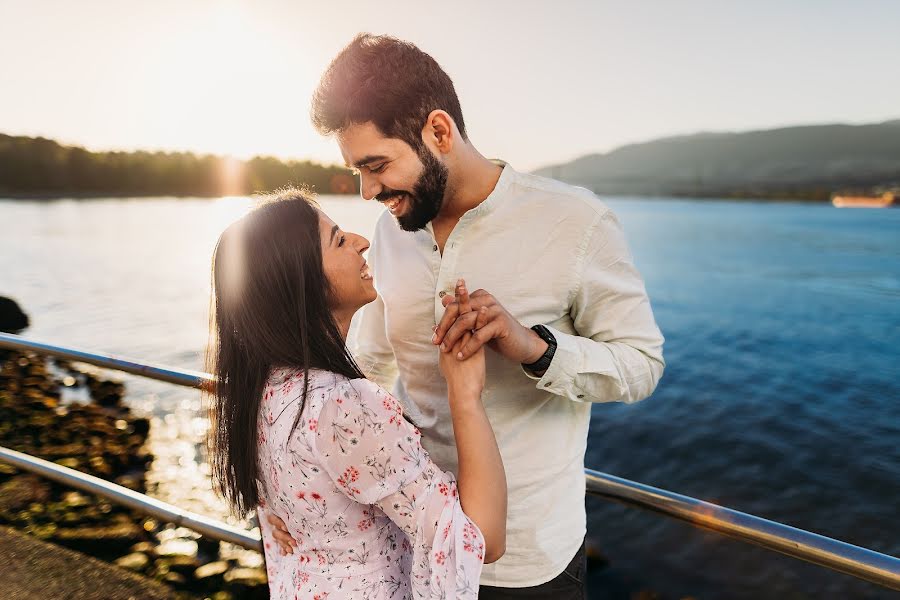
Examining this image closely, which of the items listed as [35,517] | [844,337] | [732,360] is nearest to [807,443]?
[732,360]

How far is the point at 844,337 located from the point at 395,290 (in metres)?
40.6

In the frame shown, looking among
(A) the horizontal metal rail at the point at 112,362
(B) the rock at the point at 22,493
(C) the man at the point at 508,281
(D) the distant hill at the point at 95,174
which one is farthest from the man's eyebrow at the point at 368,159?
(D) the distant hill at the point at 95,174

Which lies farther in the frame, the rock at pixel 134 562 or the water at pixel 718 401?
the water at pixel 718 401

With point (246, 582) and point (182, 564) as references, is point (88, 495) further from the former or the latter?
point (246, 582)

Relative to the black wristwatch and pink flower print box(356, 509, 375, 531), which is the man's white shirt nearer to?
the black wristwatch

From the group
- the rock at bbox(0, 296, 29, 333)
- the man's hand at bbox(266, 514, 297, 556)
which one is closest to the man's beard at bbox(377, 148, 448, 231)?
the man's hand at bbox(266, 514, 297, 556)

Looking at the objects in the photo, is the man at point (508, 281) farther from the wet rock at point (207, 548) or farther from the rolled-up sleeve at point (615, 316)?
the wet rock at point (207, 548)

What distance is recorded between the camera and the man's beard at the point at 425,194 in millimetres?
1722

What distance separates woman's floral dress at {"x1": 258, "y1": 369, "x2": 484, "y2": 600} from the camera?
3.89 feet

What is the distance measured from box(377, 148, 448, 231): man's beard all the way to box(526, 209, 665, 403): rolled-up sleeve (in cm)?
45

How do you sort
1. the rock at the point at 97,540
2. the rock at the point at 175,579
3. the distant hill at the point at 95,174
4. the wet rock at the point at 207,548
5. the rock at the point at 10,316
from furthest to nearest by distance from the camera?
the distant hill at the point at 95,174, the rock at the point at 10,316, the wet rock at the point at 207,548, the rock at the point at 175,579, the rock at the point at 97,540

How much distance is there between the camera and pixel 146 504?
2.54m

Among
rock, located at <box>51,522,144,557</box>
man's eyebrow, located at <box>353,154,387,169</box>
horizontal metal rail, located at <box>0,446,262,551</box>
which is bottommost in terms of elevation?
rock, located at <box>51,522,144,557</box>

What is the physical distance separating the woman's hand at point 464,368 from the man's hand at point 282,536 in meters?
0.56
